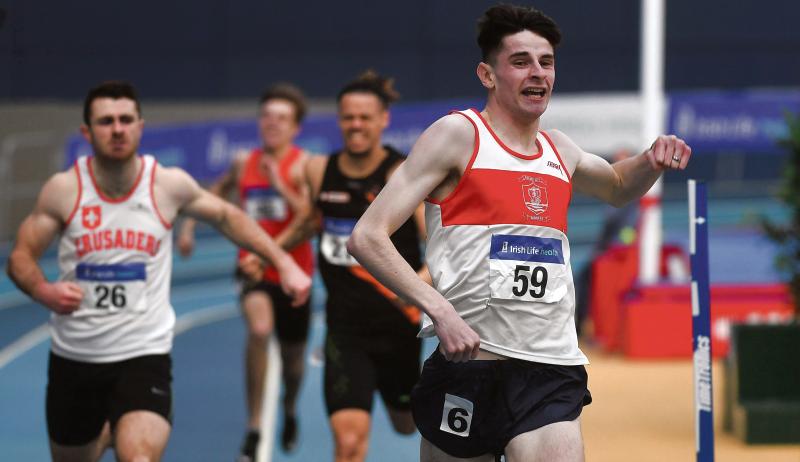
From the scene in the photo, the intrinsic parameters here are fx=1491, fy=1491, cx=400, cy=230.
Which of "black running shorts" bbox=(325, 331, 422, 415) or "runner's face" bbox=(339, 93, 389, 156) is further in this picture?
"runner's face" bbox=(339, 93, 389, 156)

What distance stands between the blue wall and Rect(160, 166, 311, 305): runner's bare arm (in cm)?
2150

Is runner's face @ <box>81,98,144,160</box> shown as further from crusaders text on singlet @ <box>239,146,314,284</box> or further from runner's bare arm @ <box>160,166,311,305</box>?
crusaders text on singlet @ <box>239,146,314,284</box>

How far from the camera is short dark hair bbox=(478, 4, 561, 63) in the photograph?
4934 mm

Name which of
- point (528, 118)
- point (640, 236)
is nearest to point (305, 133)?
point (640, 236)

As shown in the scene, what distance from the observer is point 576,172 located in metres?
5.35

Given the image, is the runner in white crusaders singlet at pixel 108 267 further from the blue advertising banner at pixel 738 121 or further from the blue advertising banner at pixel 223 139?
the blue advertising banner at pixel 738 121

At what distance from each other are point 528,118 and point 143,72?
23.8 metres

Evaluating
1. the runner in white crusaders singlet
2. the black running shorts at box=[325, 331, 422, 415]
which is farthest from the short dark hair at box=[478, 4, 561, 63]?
the black running shorts at box=[325, 331, 422, 415]

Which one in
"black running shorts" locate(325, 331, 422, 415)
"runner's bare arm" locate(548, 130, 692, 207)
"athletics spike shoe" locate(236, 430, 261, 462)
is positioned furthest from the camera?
"athletics spike shoe" locate(236, 430, 261, 462)

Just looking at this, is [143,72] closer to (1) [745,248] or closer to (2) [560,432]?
(1) [745,248]

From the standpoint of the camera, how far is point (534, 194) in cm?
491

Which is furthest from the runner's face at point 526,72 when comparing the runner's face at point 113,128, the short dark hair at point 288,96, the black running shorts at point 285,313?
the short dark hair at point 288,96

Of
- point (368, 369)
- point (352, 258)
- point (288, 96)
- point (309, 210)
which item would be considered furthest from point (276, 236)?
point (368, 369)

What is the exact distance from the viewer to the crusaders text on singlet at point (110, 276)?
6488 millimetres
